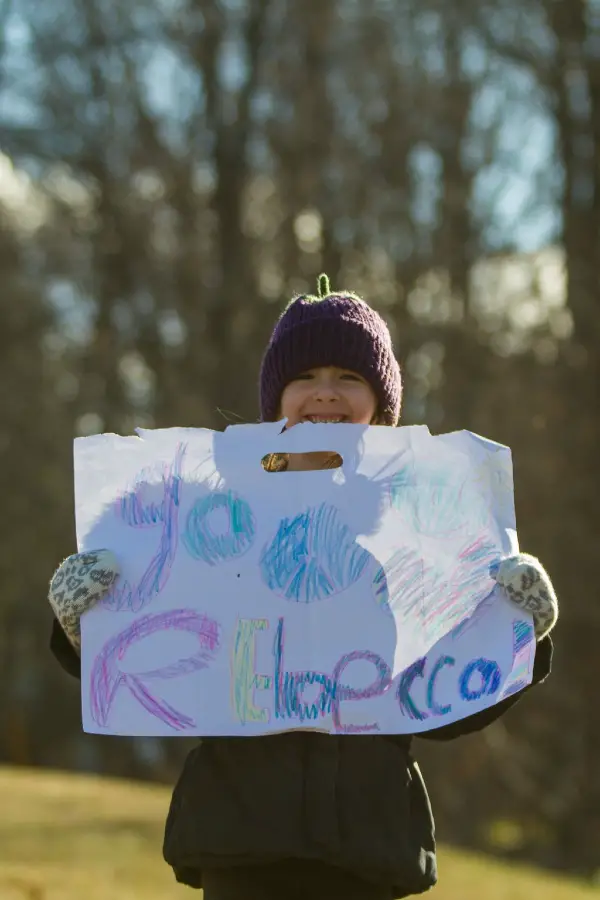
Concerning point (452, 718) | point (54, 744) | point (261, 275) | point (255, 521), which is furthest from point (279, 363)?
point (54, 744)

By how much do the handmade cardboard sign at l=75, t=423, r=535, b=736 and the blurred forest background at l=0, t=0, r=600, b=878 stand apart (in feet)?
22.2

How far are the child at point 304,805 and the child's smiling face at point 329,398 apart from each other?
→ 347 mm

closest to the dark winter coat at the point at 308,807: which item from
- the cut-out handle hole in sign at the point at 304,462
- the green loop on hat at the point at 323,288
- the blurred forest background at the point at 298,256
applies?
the cut-out handle hole in sign at the point at 304,462

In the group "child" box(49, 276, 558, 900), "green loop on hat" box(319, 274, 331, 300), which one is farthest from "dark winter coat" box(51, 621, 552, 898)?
"green loop on hat" box(319, 274, 331, 300)

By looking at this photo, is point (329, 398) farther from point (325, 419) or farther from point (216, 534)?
point (216, 534)

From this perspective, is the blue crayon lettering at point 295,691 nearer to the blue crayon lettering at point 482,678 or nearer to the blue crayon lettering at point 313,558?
the blue crayon lettering at point 313,558

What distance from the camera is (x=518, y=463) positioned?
854 cm

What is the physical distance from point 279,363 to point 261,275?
293 inches

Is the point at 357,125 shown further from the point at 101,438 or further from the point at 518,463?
the point at 101,438

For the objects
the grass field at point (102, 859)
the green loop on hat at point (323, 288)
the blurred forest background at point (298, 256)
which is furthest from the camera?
the blurred forest background at point (298, 256)

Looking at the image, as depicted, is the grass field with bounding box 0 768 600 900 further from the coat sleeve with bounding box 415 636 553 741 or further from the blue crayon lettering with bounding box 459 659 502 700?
the blue crayon lettering with bounding box 459 659 502 700

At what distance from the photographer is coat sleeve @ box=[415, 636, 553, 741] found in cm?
176

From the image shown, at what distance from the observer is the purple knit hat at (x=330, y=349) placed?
1.89m

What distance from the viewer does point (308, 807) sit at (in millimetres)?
1655
